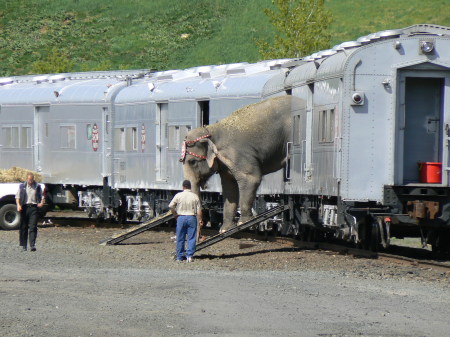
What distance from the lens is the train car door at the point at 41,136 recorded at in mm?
33875

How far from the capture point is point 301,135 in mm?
22641

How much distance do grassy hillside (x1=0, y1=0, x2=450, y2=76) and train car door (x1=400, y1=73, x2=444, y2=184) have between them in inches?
2091

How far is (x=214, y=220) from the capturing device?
28078mm

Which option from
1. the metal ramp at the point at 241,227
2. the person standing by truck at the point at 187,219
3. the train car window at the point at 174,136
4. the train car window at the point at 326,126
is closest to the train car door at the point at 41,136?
the train car window at the point at 174,136

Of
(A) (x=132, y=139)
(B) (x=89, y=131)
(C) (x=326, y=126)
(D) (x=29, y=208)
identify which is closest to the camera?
(C) (x=326, y=126)

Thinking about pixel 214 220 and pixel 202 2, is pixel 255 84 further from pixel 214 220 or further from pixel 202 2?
pixel 202 2

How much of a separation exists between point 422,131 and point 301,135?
3.29m

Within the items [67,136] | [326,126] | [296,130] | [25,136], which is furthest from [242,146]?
[25,136]

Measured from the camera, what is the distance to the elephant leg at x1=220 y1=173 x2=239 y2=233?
24.0m

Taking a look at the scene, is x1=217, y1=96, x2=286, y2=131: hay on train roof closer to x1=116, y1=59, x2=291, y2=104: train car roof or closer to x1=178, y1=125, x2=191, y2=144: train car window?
x1=116, y1=59, x2=291, y2=104: train car roof

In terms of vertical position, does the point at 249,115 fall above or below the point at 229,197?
above

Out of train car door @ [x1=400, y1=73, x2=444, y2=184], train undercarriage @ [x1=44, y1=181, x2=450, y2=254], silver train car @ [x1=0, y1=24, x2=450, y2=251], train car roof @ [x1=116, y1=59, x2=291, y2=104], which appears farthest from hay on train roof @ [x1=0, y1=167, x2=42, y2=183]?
train car door @ [x1=400, y1=73, x2=444, y2=184]

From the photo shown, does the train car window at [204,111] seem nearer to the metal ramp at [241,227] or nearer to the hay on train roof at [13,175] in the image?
the metal ramp at [241,227]

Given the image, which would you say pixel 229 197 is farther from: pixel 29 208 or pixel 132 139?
pixel 132 139
